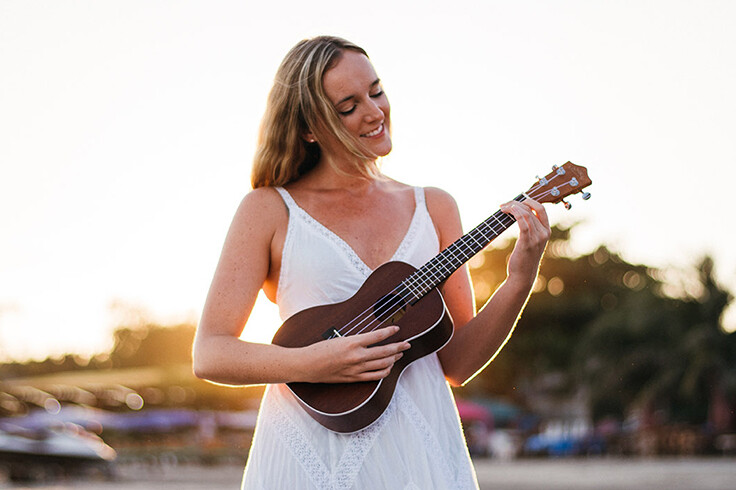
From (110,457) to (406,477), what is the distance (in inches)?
918

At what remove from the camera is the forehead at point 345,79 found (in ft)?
7.89

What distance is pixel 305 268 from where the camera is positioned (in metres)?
2.35

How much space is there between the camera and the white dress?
218cm

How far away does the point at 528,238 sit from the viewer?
7.50 feet

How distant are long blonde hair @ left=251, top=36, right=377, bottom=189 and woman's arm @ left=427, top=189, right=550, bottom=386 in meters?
0.35

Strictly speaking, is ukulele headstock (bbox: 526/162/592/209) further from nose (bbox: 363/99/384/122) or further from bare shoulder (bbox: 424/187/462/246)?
nose (bbox: 363/99/384/122)

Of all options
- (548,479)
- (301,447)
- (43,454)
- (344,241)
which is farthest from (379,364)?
(43,454)

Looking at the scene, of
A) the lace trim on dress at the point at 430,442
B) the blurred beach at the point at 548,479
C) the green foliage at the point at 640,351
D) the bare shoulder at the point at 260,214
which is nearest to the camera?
the lace trim on dress at the point at 430,442

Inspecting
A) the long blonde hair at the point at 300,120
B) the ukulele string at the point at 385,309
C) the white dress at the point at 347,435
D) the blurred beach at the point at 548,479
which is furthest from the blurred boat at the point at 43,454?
the ukulele string at the point at 385,309

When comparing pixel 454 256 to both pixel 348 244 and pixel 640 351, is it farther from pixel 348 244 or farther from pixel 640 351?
pixel 640 351

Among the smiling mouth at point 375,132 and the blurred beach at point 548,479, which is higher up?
the blurred beach at point 548,479

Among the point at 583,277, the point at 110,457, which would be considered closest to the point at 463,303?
the point at 110,457

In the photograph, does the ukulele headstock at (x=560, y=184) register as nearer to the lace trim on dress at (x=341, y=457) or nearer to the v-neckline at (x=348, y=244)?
the v-neckline at (x=348, y=244)

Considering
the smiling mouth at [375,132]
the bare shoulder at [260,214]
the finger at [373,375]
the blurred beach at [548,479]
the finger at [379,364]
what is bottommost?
the finger at [373,375]
